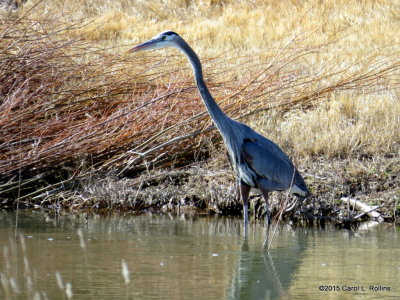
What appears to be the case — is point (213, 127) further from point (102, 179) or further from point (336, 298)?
point (336, 298)

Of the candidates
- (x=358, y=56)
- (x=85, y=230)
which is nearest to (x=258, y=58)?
(x=358, y=56)

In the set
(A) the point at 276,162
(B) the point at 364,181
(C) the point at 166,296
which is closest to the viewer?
(C) the point at 166,296

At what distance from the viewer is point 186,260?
5.94 metres

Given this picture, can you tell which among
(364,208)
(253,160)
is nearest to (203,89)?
(253,160)

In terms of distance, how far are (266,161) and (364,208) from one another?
1143 mm

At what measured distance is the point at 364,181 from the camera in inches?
309

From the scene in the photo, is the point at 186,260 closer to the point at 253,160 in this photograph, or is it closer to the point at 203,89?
the point at 253,160

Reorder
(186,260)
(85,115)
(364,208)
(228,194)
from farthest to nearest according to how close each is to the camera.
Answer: (85,115) → (228,194) → (364,208) → (186,260)

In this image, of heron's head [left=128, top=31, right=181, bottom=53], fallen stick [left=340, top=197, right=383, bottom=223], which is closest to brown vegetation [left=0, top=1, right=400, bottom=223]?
fallen stick [left=340, top=197, right=383, bottom=223]

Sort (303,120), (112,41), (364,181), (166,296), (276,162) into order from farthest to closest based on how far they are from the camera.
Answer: (112,41), (303,120), (364,181), (276,162), (166,296)

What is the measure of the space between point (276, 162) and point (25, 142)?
9.24 feet

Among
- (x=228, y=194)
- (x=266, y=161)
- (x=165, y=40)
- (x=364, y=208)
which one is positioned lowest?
(x=364, y=208)

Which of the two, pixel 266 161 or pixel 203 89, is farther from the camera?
pixel 266 161

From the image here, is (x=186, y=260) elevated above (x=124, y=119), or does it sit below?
below
